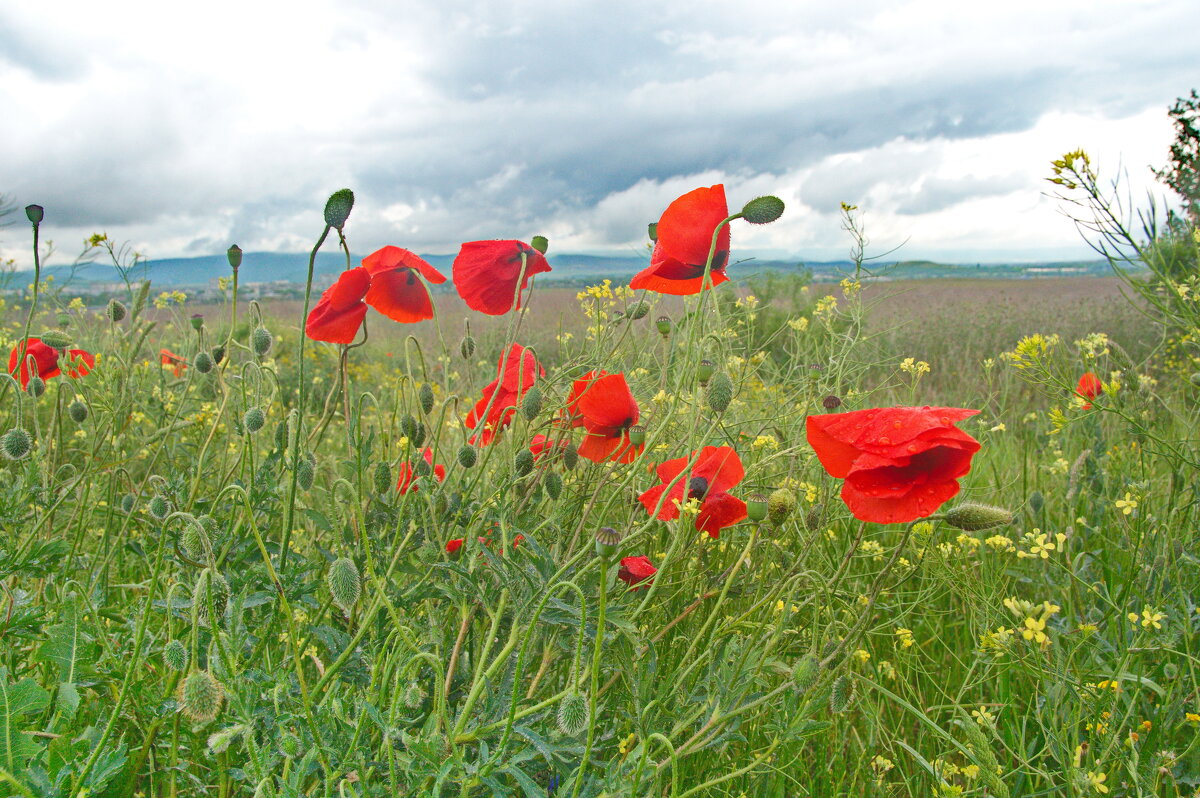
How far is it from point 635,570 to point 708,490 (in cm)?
18

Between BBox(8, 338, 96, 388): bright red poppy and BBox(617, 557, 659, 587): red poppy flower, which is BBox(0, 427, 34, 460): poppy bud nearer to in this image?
BBox(8, 338, 96, 388): bright red poppy

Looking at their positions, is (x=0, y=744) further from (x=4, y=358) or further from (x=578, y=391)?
(x=4, y=358)

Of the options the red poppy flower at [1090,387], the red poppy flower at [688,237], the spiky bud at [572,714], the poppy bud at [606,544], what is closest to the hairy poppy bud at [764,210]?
the red poppy flower at [688,237]

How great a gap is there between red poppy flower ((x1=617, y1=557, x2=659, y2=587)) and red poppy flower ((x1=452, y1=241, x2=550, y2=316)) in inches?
22.6

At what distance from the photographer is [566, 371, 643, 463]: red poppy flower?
1345 mm

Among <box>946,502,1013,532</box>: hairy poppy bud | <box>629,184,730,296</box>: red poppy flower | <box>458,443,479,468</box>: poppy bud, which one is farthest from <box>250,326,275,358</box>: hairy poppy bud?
<box>946,502,1013,532</box>: hairy poppy bud

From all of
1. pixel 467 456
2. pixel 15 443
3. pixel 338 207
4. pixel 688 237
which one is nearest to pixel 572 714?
pixel 467 456

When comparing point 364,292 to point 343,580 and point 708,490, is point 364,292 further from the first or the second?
point 708,490

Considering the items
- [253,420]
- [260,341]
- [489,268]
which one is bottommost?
[253,420]

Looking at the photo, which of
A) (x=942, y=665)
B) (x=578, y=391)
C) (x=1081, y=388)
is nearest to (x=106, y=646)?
(x=578, y=391)

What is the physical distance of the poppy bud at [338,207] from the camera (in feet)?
3.08

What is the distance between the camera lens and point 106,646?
111cm

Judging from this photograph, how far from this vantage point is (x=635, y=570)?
1174mm

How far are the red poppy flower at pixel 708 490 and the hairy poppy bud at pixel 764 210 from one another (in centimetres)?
39
